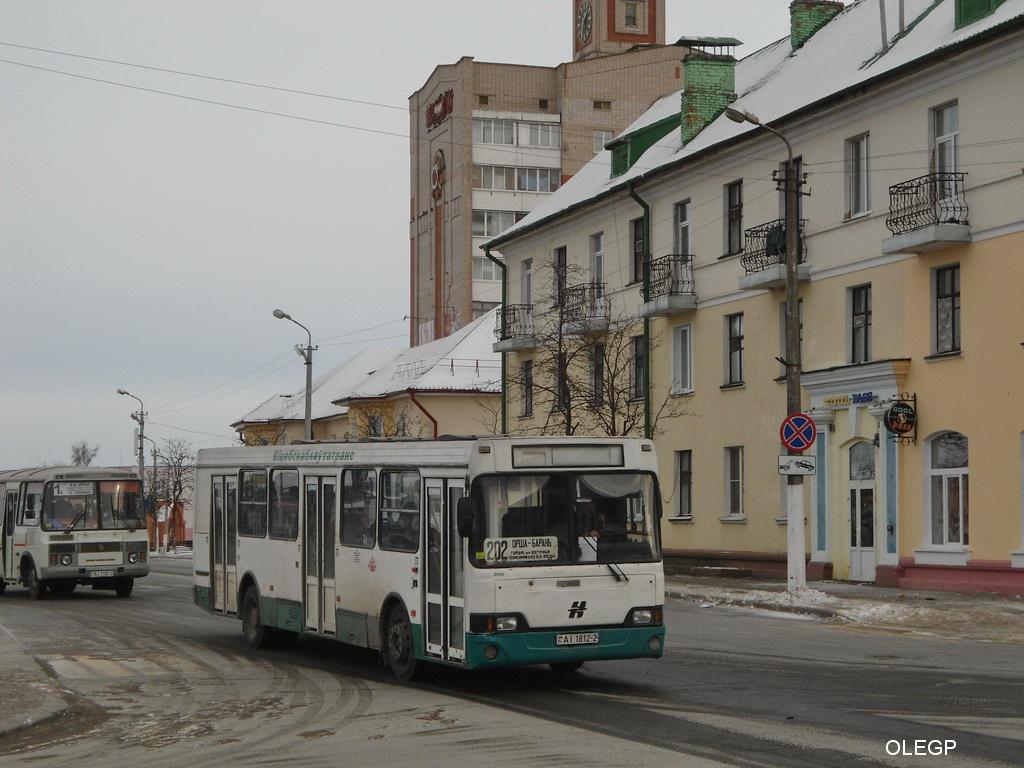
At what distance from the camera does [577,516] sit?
43.7ft

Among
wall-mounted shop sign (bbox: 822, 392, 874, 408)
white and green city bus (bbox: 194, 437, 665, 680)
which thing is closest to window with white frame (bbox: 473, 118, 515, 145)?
wall-mounted shop sign (bbox: 822, 392, 874, 408)

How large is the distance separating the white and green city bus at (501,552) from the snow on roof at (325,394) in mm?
61731

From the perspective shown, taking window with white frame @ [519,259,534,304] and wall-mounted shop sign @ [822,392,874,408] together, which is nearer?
wall-mounted shop sign @ [822,392,874,408]

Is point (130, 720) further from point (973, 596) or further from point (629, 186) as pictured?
point (629, 186)

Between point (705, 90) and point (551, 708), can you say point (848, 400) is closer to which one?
point (705, 90)

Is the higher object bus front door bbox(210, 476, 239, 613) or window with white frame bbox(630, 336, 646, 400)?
window with white frame bbox(630, 336, 646, 400)

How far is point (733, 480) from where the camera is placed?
35625 mm

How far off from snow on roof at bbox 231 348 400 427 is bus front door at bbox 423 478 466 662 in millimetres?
62966

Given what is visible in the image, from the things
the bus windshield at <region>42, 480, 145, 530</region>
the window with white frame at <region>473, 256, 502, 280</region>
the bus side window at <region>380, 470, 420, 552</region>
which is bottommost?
the bus windshield at <region>42, 480, 145, 530</region>

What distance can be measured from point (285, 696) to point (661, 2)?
288 ft

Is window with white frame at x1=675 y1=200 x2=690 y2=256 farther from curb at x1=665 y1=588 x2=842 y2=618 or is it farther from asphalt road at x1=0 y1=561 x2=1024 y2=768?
asphalt road at x1=0 y1=561 x2=1024 y2=768

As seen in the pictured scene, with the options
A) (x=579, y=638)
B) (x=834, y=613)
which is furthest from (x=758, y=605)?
→ (x=579, y=638)

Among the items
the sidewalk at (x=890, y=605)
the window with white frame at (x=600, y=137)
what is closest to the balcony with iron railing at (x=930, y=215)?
the sidewalk at (x=890, y=605)

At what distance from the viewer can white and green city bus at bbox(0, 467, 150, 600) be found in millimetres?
28781
